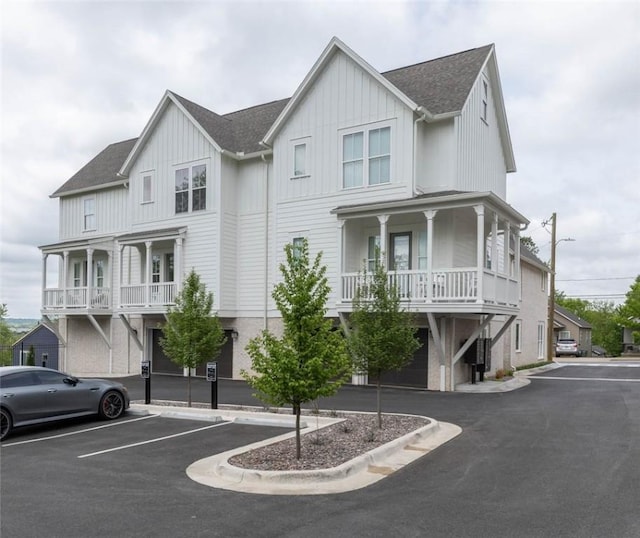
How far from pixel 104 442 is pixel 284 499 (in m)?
5.09

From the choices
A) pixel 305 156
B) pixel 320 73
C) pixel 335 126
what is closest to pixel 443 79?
pixel 335 126

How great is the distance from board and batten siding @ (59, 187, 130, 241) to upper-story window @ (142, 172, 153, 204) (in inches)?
82.4

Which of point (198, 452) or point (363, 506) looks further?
point (198, 452)

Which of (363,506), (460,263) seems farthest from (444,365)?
(363,506)

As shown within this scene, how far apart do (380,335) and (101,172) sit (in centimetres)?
2260

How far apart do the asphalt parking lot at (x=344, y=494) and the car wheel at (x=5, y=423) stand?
344mm

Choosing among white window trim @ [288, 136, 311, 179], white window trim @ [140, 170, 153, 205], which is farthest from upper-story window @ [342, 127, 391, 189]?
white window trim @ [140, 170, 153, 205]

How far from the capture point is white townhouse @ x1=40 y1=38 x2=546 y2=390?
60.2 ft

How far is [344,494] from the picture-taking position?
7.26 metres

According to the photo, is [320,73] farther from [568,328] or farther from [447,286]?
[568,328]

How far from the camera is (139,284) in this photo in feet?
80.5

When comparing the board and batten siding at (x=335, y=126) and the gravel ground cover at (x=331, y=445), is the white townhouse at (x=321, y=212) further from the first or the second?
the gravel ground cover at (x=331, y=445)

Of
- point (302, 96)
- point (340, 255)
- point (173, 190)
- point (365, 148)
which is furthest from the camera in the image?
point (173, 190)

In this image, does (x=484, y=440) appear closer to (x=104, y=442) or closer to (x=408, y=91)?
(x=104, y=442)
